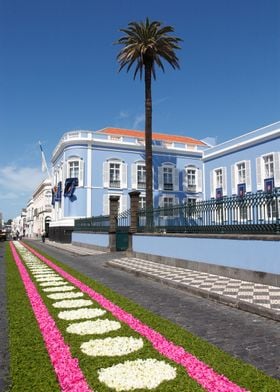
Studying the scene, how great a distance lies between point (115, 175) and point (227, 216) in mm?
29281

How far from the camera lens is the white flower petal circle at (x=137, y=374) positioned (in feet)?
11.6

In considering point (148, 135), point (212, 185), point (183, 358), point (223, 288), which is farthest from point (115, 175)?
point (183, 358)

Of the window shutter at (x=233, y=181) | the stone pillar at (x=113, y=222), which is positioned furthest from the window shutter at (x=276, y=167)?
the stone pillar at (x=113, y=222)

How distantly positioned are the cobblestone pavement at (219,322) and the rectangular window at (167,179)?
32.1 meters

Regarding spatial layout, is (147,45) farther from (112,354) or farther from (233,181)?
(112,354)

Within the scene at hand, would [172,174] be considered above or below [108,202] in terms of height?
above

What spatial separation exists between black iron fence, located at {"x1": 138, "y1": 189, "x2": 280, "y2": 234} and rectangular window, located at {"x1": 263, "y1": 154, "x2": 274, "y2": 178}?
15.0 metres

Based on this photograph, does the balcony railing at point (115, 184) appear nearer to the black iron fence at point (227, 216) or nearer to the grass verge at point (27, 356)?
the black iron fence at point (227, 216)

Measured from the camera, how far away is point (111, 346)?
464 centimetres

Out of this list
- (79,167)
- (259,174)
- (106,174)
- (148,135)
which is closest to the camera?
(148,135)

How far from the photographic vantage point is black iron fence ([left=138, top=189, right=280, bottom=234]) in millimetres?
A: 9156

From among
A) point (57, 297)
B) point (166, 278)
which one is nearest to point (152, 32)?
point (166, 278)

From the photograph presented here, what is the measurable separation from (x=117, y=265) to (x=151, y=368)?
1025 cm

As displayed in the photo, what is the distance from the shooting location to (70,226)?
36.0 metres
